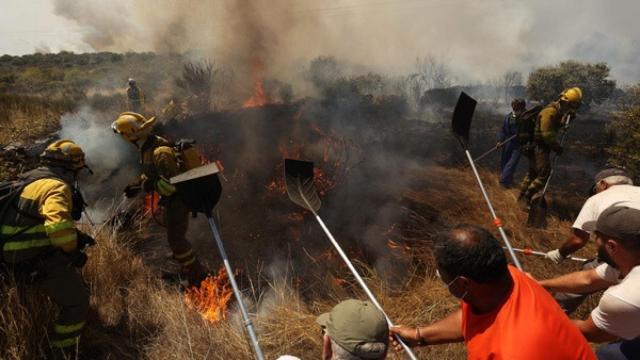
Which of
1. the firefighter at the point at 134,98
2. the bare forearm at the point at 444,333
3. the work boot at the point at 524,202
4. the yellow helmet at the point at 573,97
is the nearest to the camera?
the bare forearm at the point at 444,333

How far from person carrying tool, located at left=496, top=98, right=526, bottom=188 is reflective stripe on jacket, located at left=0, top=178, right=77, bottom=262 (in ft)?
24.0

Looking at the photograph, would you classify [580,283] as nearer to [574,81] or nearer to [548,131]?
[548,131]

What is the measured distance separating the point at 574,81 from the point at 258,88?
14.6 metres

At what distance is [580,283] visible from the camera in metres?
2.78

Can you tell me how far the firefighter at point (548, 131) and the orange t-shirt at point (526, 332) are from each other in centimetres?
535

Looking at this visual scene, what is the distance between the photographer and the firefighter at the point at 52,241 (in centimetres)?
269

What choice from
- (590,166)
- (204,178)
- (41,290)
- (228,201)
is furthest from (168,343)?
(590,166)

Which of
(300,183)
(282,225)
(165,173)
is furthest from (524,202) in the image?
(165,173)

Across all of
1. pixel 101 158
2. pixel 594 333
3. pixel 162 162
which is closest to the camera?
pixel 594 333

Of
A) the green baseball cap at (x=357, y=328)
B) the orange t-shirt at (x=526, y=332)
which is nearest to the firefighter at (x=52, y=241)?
the green baseball cap at (x=357, y=328)

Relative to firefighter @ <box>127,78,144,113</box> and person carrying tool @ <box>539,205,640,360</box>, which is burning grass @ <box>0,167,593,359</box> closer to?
person carrying tool @ <box>539,205,640,360</box>

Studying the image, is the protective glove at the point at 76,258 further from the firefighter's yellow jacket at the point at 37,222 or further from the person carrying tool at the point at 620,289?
the person carrying tool at the point at 620,289

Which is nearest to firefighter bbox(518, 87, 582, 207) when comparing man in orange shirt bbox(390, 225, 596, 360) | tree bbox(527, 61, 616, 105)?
man in orange shirt bbox(390, 225, 596, 360)

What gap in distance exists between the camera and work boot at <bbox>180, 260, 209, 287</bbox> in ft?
14.7
